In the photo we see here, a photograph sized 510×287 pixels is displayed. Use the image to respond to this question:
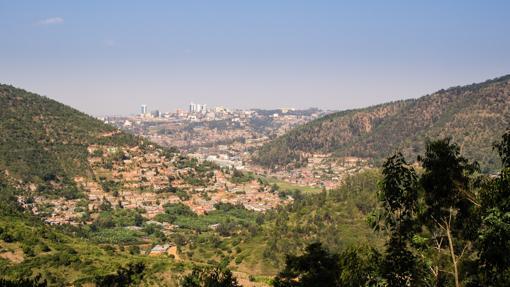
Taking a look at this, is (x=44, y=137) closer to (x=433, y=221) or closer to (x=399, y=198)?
(x=399, y=198)

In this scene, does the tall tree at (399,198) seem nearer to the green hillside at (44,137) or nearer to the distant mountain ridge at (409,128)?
the green hillside at (44,137)

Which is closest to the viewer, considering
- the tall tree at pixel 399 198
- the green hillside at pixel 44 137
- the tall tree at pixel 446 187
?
the tall tree at pixel 399 198

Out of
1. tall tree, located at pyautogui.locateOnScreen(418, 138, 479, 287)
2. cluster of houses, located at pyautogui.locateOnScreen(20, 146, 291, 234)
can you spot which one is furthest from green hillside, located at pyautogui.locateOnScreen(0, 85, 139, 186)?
tall tree, located at pyautogui.locateOnScreen(418, 138, 479, 287)

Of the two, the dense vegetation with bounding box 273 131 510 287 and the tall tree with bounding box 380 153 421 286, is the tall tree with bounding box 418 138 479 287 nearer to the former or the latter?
the dense vegetation with bounding box 273 131 510 287

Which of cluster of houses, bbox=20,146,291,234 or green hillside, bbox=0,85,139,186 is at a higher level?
green hillside, bbox=0,85,139,186

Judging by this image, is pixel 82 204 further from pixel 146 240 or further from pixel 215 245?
pixel 215 245

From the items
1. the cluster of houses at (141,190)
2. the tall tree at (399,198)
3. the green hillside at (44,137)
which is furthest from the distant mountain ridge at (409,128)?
the tall tree at (399,198)

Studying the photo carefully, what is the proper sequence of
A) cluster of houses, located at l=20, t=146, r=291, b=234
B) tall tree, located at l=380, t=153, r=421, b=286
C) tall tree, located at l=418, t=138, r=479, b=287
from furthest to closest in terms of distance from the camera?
cluster of houses, located at l=20, t=146, r=291, b=234 → tall tree, located at l=418, t=138, r=479, b=287 → tall tree, located at l=380, t=153, r=421, b=286

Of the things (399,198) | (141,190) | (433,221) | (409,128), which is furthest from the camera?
(409,128)

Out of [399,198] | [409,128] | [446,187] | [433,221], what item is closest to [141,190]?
[433,221]
